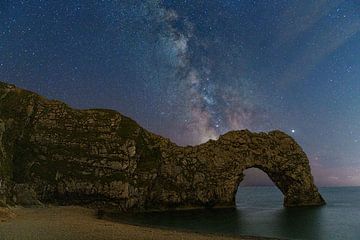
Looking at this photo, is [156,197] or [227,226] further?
[156,197]

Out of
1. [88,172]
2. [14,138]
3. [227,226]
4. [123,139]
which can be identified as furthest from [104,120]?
[227,226]

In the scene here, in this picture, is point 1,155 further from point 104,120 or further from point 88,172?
point 104,120

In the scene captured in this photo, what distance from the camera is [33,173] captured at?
3359 inches

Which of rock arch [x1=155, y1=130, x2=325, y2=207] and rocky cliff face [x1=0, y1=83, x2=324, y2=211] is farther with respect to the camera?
rock arch [x1=155, y1=130, x2=325, y2=207]

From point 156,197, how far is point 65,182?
26626 millimetres

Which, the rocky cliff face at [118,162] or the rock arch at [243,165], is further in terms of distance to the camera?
the rock arch at [243,165]

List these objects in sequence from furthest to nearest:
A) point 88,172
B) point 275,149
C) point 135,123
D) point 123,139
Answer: point 275,149, point 135,123, point 123,139, point 88,172

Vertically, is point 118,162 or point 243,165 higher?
point 243,165

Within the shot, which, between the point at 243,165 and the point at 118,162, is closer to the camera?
the point at 118,162

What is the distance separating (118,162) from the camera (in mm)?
94250

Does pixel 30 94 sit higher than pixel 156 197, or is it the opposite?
pixel 30 94

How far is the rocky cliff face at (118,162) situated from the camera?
8650 cm

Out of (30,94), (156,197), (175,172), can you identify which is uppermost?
(30,94)

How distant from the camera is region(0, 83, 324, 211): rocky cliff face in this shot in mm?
86500
